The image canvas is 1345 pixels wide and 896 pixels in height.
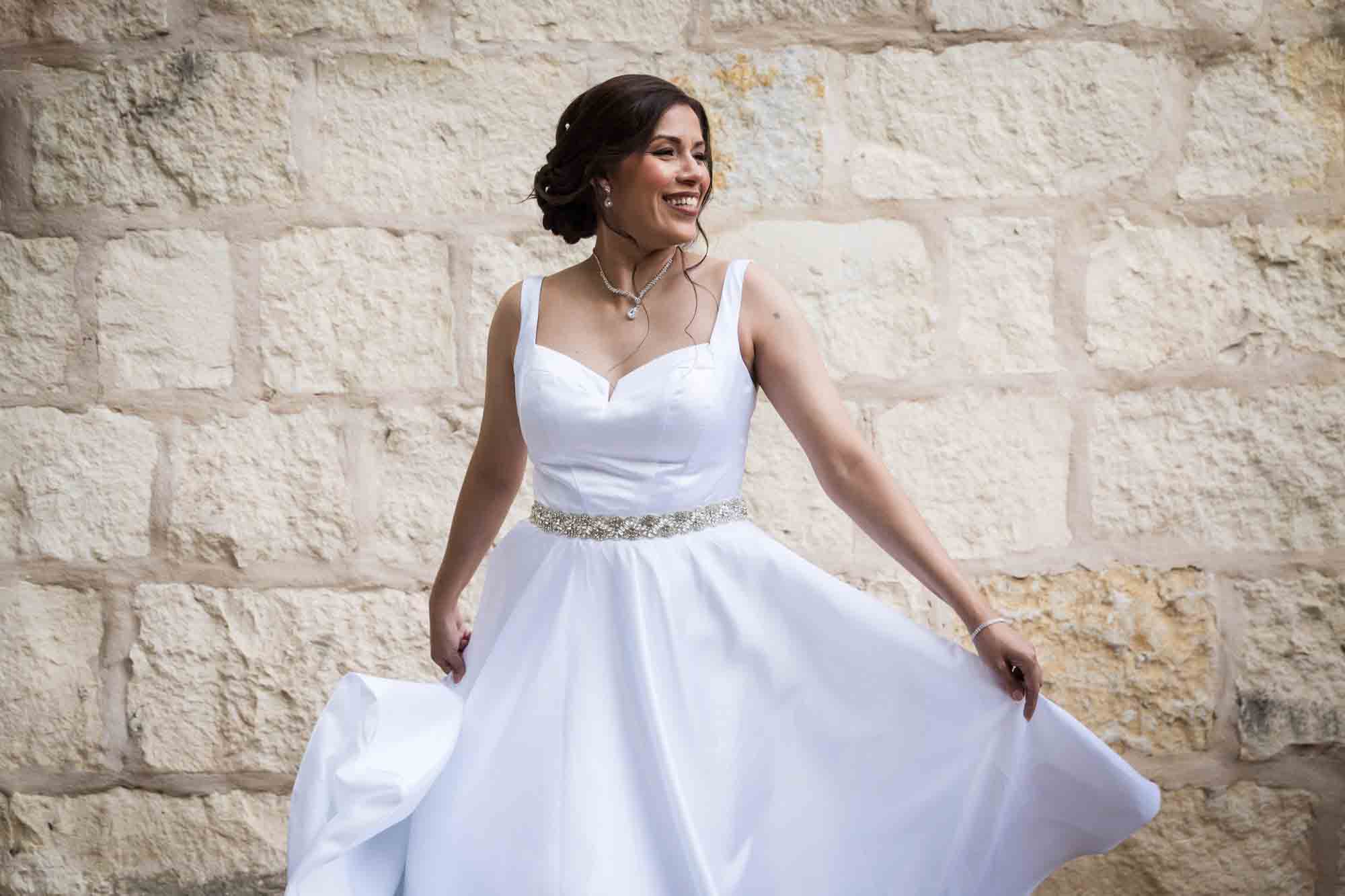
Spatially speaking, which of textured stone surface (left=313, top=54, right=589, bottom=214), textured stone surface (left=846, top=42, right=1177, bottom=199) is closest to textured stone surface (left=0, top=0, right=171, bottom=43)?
textured stone surface (left=313, top=54, right=589, bottom=214)

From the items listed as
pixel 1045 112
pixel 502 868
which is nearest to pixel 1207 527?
pixel 1045 112

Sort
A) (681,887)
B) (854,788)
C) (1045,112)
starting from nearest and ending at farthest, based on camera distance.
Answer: (681,887) → (854,788) → (1045,112)

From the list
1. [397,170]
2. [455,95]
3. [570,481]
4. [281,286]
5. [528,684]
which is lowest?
[528,684]

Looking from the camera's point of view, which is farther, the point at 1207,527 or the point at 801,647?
the point at 1207,527

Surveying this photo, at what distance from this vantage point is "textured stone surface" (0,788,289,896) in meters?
2.84

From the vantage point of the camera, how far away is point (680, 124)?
1932 mm

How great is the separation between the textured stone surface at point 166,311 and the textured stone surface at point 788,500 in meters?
1.31

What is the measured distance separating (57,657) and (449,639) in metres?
1.29

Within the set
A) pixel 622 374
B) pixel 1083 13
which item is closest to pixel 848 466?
pixel 622 374

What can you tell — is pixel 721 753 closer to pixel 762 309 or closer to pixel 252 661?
pixel 762 309

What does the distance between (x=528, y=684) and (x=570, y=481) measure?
35 cm

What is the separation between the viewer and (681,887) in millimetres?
1717

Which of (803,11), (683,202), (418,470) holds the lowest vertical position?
(418,470)

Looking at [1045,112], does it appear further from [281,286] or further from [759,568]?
[281,286]
